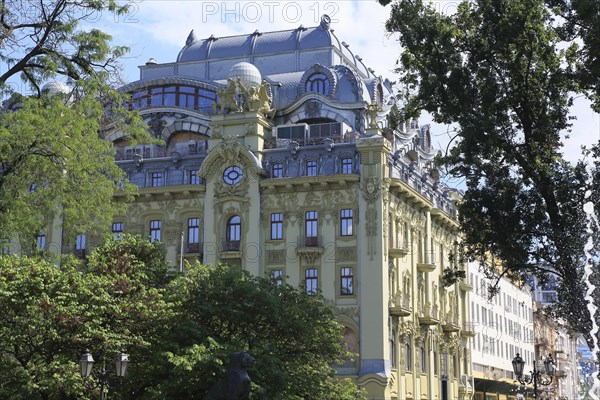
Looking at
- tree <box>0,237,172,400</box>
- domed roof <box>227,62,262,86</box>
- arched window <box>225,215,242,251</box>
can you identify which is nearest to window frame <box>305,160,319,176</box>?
arched window <box>225,215,242,251</box>

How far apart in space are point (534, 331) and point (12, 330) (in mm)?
77048

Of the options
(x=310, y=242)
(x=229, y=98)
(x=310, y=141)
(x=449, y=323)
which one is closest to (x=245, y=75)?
(x=229, y=98)

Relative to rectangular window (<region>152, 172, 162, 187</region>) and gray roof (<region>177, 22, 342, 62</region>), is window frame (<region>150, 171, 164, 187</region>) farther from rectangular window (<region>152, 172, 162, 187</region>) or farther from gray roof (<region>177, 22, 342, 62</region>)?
gray roof (<region>177, 22, 342, 62</region>)

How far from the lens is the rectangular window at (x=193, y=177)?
56812 millimetres

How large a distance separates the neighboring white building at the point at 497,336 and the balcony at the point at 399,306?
46.6 ft

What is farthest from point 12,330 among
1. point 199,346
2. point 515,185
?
point 515,185

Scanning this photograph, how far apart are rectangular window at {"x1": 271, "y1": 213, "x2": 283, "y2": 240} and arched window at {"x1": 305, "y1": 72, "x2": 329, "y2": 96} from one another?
349 inches

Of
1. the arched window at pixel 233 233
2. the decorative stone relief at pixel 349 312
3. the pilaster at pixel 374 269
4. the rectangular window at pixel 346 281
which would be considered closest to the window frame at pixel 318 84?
the pilaster at pixel 374 269

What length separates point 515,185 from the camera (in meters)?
23.7

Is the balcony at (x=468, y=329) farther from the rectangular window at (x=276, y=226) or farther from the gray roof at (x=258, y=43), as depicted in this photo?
the gray roof at (x=258, y=43)

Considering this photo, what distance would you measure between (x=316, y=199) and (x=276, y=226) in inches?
110

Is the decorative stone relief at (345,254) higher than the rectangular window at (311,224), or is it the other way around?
the rectangular window at (311,224)

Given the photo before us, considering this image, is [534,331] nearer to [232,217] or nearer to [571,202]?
[232,217]

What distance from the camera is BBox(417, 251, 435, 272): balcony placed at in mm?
58656
